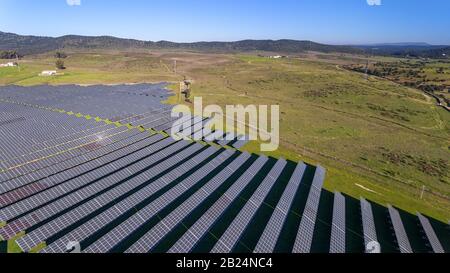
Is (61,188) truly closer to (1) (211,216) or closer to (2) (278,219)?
(1) (211,216)

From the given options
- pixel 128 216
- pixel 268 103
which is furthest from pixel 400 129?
pixel 128 216

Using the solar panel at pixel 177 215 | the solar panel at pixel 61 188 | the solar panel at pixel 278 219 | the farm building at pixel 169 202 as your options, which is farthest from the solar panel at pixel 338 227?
the solar panel at pixel 61 188

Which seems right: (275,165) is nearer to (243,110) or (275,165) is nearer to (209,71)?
(243,110)

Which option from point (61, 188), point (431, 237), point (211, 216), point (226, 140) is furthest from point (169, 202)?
point (431, 237)

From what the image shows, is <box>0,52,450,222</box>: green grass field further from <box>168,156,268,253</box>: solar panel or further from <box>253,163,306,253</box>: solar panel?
<box>168,156,268,253</box>: solar panel

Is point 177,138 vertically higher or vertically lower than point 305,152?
higher

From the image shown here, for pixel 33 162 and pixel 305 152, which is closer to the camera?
pixel 33 162

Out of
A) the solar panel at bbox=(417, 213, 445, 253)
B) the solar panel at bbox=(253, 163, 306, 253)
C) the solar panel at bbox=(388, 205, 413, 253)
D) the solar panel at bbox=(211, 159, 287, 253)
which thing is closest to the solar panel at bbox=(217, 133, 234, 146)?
the solar panel at bbox=(211, 159, 287, 253)
